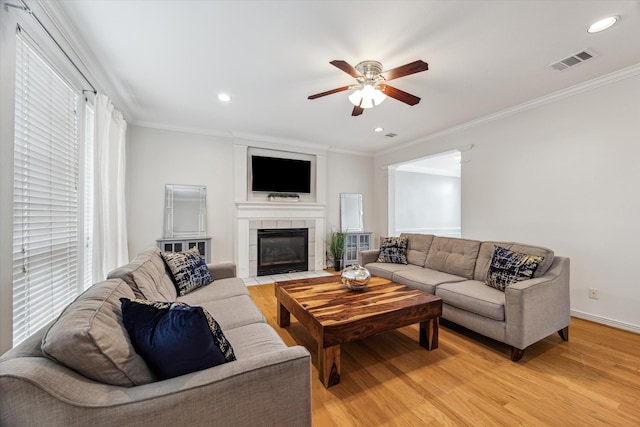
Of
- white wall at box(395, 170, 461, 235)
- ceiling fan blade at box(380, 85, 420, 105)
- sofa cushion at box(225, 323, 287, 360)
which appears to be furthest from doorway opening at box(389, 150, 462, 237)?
sofa cushion at box(225, 323, 287, 360)

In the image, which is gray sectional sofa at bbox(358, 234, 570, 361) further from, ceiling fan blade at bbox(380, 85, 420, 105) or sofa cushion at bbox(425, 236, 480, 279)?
ceiling fan blade at bbox(380, 85, 420, 105)

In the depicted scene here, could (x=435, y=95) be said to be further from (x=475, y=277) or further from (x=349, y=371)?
(x=349, y=371)

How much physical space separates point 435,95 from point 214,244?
4.04 meters

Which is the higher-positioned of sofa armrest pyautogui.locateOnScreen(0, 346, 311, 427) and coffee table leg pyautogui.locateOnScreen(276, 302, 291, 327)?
sofa armrest pyautogui.locateOnScreen(0, 346, 311, 427)

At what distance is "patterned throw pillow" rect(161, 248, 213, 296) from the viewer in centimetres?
230

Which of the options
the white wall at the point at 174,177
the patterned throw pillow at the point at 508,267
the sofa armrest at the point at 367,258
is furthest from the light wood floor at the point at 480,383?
the white wall at the point at 174,177

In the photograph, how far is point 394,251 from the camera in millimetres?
3719

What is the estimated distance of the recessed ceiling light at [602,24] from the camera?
1.90 meters

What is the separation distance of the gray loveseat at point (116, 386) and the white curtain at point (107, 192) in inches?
68.6

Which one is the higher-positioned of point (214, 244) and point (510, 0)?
point (510, 0)

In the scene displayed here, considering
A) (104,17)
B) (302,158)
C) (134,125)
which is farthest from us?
(302,158)

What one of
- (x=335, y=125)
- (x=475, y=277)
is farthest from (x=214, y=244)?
(x=475, y=277)

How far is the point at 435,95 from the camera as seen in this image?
3.12 metres

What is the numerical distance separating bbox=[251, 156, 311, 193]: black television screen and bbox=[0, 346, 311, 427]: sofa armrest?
399 cm
